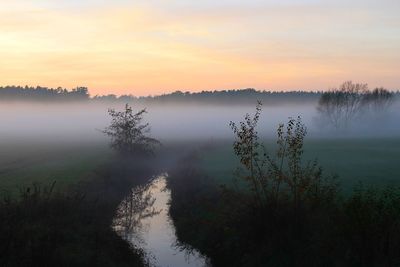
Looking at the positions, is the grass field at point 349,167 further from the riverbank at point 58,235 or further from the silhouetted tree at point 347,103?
the silhouetted tree at point 347,103

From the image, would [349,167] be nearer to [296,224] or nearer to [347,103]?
[296,224]

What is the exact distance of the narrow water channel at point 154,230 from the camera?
23.6 metres

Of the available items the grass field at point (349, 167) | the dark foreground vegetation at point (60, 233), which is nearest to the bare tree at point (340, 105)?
the grass field at point (349, 167)

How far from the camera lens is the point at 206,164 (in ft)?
184

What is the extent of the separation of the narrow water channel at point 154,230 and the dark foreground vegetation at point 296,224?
1201 mm

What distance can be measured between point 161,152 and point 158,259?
52.7 meters

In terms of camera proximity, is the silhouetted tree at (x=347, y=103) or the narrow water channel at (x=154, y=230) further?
the silhouetted tree at (x=347, y=103)

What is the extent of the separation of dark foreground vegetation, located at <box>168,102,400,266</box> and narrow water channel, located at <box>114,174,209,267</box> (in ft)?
3.94

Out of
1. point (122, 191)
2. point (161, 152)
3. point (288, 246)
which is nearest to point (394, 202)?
point (288, 246)

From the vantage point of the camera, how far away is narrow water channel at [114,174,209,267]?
77.5 feet

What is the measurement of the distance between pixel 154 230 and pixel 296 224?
1300 cm

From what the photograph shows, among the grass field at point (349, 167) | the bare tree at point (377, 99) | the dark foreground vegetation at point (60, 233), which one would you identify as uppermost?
the bare tree at point (377, 99)

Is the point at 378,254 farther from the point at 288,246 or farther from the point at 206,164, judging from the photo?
the point at 206,164

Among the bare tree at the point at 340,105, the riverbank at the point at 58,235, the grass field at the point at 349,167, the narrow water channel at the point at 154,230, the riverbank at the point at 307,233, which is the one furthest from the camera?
the bare tree at the point at 340,105
